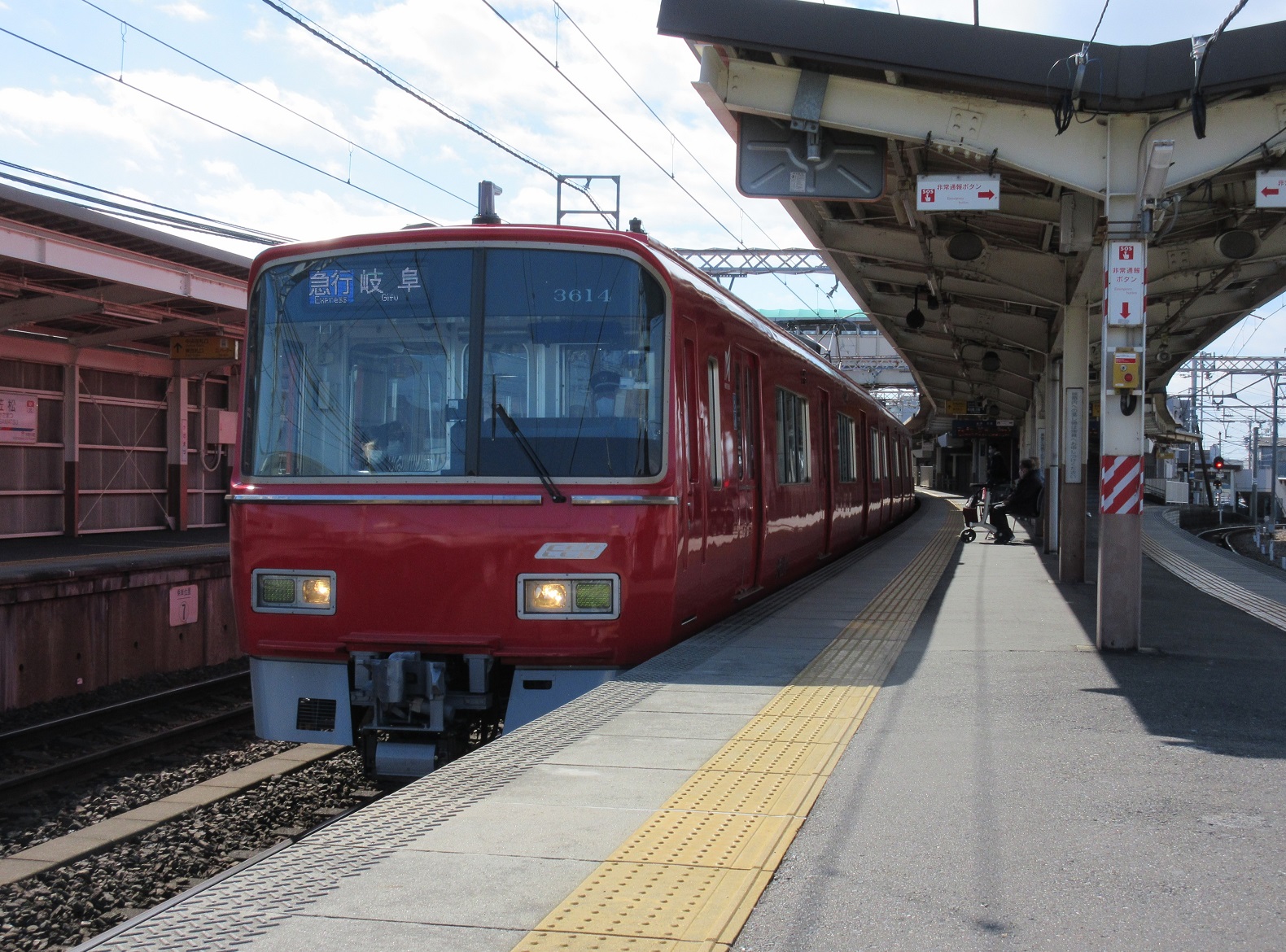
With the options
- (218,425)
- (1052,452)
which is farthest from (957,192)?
(218,425)

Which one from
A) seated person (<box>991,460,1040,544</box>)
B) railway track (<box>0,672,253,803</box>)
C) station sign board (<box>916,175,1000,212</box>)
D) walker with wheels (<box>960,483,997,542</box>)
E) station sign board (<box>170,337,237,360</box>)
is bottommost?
railway track (<box>0,672,253,803</box>)

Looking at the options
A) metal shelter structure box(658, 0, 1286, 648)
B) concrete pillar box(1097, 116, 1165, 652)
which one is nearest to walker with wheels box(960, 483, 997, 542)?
metal shelter structure box(658, 0, 1286, 648)

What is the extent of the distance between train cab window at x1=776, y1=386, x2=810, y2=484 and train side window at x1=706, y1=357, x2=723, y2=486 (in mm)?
2326

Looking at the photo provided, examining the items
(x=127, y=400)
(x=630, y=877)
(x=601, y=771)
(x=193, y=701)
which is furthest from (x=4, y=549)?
(x=630, y=877)

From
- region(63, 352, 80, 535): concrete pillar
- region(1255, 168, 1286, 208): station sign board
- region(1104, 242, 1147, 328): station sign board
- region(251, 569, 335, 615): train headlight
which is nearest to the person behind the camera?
region(251, 569, 335, 615): train headlight

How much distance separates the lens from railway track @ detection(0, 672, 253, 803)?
831 centimetres

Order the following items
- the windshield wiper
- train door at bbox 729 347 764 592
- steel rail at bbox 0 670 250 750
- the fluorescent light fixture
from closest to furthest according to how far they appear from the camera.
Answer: the windshield wiper, the fluorescent light fixture, train door at bbox 729 347 764 592, steel rail at bbox 0 670 250 750

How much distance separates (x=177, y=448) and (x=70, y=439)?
2.58 m

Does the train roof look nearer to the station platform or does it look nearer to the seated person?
the station platform

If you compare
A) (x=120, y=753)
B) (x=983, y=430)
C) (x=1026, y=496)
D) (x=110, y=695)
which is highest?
(x=983, y=430)

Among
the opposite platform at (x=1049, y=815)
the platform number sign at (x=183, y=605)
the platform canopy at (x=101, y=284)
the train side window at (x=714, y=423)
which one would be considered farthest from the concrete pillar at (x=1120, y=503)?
the platform number sign at (x=183, y=605)

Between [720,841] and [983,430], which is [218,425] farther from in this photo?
[983,430]

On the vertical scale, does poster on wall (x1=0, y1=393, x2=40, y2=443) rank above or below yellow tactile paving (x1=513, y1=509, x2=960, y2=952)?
above

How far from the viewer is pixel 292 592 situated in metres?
6.45
